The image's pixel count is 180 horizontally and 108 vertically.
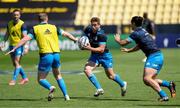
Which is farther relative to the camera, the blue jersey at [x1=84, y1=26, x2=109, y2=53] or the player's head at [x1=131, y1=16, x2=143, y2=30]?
the blue jersey at [x1=84, y1=26, x2=109, y2=53]

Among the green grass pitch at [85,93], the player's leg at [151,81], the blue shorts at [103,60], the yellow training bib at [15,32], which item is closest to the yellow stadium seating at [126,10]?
the green grass pitch at [85,93]

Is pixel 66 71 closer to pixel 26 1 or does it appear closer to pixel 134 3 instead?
pixel 26 1

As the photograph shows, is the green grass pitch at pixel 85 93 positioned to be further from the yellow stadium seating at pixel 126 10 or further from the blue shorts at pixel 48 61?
the yellow stadium seating at pixel 126 10

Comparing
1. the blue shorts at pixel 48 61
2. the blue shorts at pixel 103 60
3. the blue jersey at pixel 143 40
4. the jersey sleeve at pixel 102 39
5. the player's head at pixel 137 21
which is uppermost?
the player's head at pixel 137 21

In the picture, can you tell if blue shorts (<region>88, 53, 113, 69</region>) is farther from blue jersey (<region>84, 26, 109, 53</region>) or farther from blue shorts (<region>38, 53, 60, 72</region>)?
blue shorts (<region>38, 53, 60, 72</region>)

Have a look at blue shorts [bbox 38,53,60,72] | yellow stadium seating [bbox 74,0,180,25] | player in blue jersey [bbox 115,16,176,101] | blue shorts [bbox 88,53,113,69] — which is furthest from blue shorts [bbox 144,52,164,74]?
yellow stadium seating [bbox 74,0,180,25]

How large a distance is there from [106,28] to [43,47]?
2966 cm

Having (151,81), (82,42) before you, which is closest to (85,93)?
(82,42)

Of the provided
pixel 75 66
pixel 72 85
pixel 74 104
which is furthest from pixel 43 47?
pixel 75 66

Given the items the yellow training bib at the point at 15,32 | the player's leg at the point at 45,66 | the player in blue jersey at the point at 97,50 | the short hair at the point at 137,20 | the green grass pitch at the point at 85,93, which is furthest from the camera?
the yellow training bib at the point at 15,32

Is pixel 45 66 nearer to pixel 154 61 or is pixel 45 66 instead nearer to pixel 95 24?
pixel 95 24

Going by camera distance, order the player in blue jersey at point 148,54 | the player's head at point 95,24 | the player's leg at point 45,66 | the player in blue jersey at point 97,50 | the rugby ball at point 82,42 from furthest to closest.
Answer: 1. the player in blue jersey at point 97,50
2. the player's head at point 95,24
3. the rugby ball at point 82,42
4. the player's leg at point 45,66
5. the player in blue jersey at point 148,54

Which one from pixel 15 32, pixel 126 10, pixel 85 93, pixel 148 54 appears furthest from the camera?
pixel 126 10

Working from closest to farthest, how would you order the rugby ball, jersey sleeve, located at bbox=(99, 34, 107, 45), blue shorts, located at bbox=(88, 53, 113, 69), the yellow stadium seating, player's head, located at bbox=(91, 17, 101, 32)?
the rugby ball < player's head, located at bbox=(91, 17, 101, 32) < jersey sleeve, located at bbox=(99, 34, 107, 45) < blue shorts, located at bbox=(88, 53, 113, 69) < the yellow stadium seating
